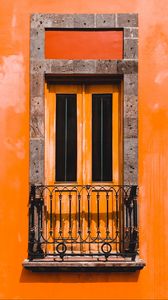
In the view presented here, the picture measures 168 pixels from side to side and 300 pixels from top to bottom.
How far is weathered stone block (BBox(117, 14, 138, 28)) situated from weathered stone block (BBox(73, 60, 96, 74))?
679 millimetres

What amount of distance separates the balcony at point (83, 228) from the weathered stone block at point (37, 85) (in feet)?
4.30

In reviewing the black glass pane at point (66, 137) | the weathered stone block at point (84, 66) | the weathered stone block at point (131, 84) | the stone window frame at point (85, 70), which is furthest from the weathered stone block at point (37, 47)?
the weathered stone block at point (131, 84)

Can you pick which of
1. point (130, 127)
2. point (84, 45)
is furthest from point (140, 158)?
point (84, 45)

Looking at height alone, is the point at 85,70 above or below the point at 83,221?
above

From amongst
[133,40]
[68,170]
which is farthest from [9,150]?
[133,40]

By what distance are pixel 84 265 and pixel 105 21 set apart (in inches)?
135

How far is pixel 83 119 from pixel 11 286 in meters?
2.57

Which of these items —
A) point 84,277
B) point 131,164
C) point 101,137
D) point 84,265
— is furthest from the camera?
point 101,137

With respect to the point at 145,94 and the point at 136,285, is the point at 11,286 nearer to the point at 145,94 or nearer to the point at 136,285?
the point at 136,285

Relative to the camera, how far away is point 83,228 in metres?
10.2

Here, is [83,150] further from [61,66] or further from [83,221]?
[61,66]

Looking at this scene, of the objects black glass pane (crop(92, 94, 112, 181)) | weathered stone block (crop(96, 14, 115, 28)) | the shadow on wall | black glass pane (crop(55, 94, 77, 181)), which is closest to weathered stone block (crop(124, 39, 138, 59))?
weathered stone block (crop(96, 14, 115, 28))

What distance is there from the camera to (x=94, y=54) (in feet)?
33.4

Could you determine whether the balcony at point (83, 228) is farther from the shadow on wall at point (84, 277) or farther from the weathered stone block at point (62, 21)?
the weathered stone block at point (62, 21)
